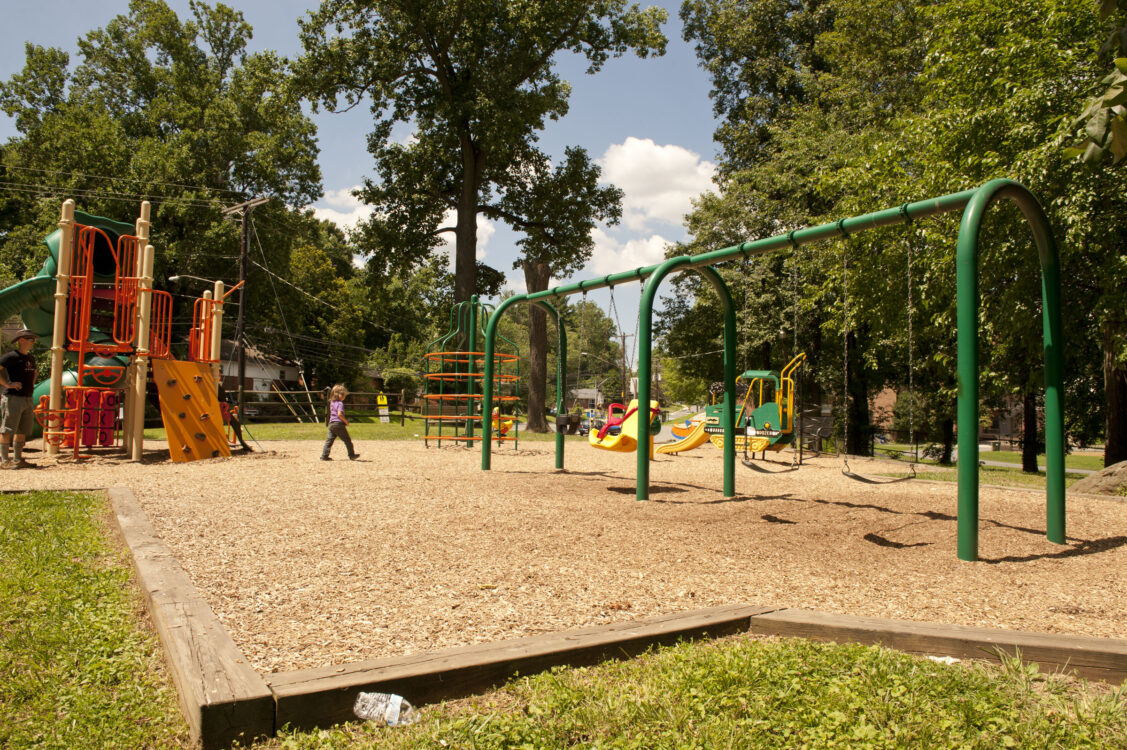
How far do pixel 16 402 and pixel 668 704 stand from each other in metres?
10.7

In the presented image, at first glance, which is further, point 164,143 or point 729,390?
point 164,143

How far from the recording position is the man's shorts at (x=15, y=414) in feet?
31.7

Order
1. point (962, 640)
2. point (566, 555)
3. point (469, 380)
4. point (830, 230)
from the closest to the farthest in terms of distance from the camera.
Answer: point (962, 640) < point (566, 555) < point (830, 230) < point (469, 380)

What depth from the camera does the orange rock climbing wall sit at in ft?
35.4

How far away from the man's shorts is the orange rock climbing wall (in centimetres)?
160

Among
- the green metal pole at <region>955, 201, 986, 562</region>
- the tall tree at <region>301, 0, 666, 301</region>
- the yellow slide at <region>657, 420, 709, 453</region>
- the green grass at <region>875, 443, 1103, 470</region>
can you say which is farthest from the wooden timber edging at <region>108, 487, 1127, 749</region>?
the green grass at <region>875, 443, 1103, 470</region>

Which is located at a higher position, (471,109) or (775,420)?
(471,109)

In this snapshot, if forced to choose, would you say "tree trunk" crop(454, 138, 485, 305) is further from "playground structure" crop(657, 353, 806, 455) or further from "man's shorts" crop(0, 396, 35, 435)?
"man's shorts" crop(0, 396, 35, 435)

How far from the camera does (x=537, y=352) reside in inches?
933

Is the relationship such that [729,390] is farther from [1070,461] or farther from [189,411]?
[1070,461]

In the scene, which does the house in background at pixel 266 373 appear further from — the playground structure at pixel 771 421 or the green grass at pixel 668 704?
the green grass at pixel 668 704

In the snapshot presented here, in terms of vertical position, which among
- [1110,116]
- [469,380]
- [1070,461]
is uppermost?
[1110,116]

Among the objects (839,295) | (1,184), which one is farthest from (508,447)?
(1,184)

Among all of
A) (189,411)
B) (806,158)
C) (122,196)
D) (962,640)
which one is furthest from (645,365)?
(122,196)
